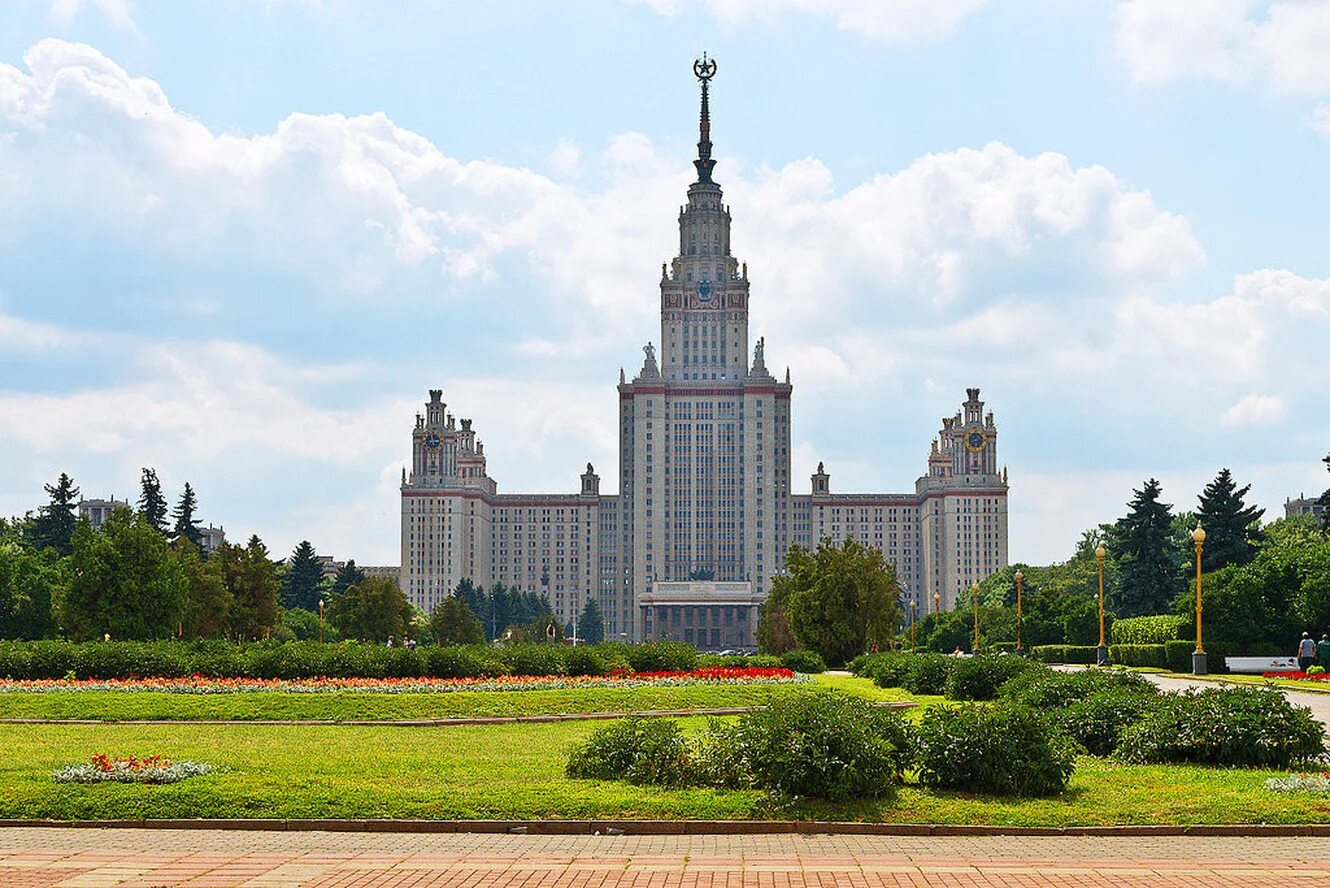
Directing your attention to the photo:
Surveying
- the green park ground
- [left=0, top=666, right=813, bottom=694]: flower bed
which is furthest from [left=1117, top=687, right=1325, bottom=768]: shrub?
[left=0, top=666, right=813, bottom=694]: flower bed

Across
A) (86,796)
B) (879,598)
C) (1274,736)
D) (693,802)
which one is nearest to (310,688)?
(86,796)

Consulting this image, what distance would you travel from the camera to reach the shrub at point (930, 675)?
3584cm

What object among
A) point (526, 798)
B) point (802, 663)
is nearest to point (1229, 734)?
point (526, 798)

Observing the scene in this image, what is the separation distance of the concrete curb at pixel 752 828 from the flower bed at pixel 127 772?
1945mm

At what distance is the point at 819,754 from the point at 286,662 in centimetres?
2315

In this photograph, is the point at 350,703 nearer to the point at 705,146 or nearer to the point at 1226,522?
the point at 1226,522

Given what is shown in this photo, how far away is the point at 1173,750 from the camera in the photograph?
19.5 meters

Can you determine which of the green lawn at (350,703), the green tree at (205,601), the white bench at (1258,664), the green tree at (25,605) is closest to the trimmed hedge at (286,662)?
the green lawn at (350,703)

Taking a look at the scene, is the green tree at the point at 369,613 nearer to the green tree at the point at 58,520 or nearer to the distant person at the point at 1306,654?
the green tree at the point at 58,520

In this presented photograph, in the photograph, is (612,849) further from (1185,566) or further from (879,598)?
(1185,566)

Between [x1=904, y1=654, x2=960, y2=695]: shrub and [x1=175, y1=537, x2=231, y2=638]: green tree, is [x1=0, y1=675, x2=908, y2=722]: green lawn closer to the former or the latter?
[x1=904, y1=654, x2=960, y2=695]: shrub

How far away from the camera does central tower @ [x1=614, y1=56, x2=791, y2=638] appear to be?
19462 centimetres

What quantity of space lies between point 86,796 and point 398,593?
3269 inches

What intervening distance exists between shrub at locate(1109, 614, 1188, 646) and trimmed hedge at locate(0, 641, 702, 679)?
3105 cm
